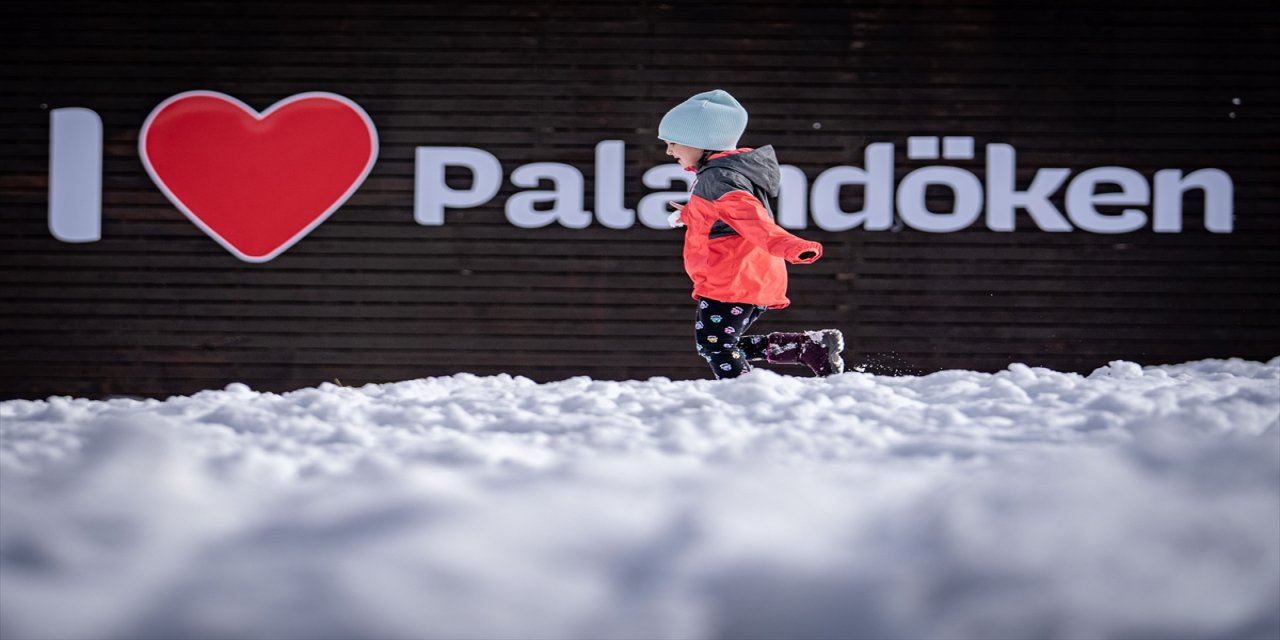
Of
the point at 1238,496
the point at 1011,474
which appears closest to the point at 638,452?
the point at 1011,474

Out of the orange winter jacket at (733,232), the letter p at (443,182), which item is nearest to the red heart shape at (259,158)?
the letter p at (443,182)

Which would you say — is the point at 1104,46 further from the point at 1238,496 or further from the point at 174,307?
the point at 174,307

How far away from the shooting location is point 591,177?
22.0 ft

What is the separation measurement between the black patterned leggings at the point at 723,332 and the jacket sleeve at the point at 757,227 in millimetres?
343

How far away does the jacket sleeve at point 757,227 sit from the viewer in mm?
4090

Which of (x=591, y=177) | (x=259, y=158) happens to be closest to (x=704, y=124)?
(x=591, y=177)

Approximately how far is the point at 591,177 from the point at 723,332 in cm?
260

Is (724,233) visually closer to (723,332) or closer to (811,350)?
(723,332)

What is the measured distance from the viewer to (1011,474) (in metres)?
1.88

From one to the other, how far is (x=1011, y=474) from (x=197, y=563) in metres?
1.44

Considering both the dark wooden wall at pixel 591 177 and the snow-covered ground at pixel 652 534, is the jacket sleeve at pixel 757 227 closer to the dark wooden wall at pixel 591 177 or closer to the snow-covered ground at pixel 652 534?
the snow-covered ground at pixel 652 534

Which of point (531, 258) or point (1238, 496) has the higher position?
point (531, 258)

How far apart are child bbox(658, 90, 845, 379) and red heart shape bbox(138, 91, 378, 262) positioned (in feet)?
10.0

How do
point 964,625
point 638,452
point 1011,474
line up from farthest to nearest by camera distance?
point 638,452, point 1011,474, point 964,625
